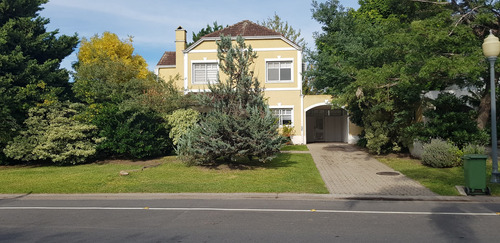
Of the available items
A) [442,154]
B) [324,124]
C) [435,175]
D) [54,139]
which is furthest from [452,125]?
[54,139]

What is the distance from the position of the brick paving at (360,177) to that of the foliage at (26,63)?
45.2ft

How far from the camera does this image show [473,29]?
50.5 ft

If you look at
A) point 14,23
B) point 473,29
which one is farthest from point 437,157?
point 14,23

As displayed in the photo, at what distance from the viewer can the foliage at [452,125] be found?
49.2 ft

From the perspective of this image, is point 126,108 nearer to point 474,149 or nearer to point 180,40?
point 180,40

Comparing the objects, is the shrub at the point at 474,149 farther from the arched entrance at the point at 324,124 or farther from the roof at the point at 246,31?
the roof at the point at 246,31

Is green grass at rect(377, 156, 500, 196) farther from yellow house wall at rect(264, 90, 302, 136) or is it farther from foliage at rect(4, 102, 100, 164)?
foliage at rect(4, 102, 100, 164)

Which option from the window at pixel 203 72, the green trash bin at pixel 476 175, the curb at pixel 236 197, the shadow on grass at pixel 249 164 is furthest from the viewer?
the window at pixel 203 72

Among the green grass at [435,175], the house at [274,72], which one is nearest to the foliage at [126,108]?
the house at [274,72]

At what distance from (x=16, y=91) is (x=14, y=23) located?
3868 millimetres

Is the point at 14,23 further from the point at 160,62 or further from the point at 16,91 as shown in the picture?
the point at 160,62

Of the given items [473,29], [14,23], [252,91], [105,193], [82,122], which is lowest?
[105,193]

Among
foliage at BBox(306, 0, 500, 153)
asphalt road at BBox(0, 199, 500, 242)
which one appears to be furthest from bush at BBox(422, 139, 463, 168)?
asphalt road at BBox(0, 199, 500, 242)

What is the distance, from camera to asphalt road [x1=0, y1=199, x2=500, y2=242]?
6.48 metres
